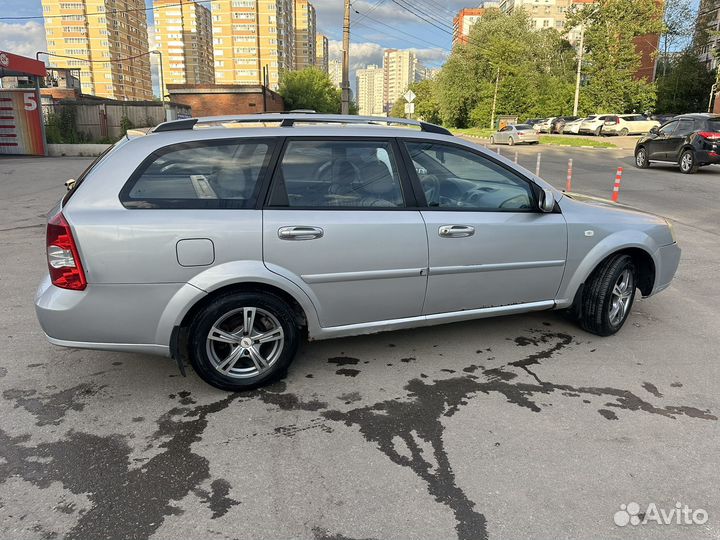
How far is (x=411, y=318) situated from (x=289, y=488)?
158 cm

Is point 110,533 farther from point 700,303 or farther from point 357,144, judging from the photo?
point 700,303

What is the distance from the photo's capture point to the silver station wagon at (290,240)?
3141 millimetres

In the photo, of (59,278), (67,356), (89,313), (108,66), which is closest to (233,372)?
(89,313)

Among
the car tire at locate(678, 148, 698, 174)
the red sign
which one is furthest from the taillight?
the red sign

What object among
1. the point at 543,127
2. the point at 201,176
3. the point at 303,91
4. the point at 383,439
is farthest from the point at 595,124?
the point at 383,439

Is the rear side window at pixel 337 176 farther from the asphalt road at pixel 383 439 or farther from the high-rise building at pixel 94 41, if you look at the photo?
the high-rise building at pixel 94 41

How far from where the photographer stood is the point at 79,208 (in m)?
3.13

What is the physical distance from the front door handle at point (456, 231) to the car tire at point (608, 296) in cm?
128

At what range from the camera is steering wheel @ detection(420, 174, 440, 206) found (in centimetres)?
375

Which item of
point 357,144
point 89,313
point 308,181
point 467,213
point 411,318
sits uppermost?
point 357,144

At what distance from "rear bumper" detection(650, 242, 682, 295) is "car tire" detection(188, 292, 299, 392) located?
3.09m

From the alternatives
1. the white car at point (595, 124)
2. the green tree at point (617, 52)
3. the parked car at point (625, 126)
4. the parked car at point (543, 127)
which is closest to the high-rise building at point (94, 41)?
the green tree at point (617, 52)

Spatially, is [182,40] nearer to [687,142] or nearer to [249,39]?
[249,39]

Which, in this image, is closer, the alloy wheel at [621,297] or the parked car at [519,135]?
the alloy wheel at [621,297]
